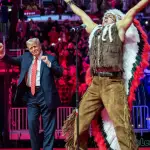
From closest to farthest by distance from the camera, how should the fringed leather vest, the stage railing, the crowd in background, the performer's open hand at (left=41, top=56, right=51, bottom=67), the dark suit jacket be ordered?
the fringed leather vest → the performer's open hand at (left=41, top=56, right=51, bottom=67) → the dark suit jacket → the stage railing → the crowd in background

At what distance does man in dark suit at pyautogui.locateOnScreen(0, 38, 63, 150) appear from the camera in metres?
4.77

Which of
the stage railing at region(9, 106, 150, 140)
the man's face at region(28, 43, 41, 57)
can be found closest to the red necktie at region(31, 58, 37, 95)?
the man's face at region(28, 43, 41, 57)

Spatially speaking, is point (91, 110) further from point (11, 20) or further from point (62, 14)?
point (62, 14)

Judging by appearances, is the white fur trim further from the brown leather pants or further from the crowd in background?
the crowd in background

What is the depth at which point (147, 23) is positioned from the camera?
36.0 ft

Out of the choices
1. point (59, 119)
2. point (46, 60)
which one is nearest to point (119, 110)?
point (46, 60)

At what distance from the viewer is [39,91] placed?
4824 millimetres

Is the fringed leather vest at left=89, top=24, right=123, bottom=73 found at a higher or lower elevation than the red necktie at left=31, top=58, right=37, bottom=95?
higher

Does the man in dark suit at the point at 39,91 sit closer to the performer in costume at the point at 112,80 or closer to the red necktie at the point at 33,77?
the red necktie at the point at 33,77

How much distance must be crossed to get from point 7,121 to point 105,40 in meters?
3.12

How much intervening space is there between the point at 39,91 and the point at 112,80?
88cm

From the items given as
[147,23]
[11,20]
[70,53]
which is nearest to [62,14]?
[11,20]

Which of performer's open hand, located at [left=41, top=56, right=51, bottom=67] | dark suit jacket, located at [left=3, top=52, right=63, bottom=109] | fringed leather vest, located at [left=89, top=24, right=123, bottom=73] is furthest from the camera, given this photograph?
dark suit jacket, located at [left=3, top=52, right=63, bottom=109]

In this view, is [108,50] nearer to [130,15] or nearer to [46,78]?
[130,15]
